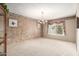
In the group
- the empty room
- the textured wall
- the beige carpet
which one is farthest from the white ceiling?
the beige carpet

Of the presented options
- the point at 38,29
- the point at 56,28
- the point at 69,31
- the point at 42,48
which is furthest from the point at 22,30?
the point at 69,31

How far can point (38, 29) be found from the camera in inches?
81.8

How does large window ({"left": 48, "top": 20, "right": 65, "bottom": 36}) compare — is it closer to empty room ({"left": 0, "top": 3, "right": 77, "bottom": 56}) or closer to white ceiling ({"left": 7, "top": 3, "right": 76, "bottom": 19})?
empty room ({"left": 0, "top": 3, "right": 77, "bottom": 56})

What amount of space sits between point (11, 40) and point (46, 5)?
1126 mm

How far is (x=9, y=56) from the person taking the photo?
72.4 inches

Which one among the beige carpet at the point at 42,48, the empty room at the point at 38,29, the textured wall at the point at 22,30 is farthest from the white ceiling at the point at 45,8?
the beige carpet at the point at 42,48

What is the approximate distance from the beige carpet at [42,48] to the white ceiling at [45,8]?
67cm

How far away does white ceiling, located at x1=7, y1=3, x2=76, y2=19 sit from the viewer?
1.82m

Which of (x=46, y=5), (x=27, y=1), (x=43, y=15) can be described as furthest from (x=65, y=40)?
(x=27, y=1)

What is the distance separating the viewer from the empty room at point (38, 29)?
1.83 m

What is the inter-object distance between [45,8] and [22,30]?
29.1 inches

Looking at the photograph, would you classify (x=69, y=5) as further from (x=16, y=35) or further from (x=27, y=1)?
(x=16, y=35)

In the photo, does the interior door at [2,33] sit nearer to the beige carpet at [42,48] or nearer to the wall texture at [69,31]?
the beige carpet at [42,48]

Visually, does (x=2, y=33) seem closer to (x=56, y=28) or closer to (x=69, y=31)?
(x=56, y=28)
